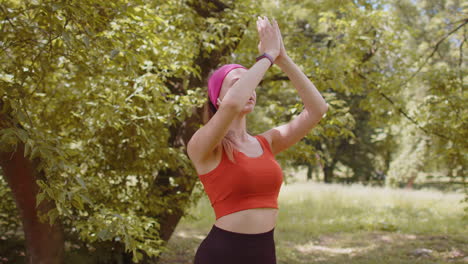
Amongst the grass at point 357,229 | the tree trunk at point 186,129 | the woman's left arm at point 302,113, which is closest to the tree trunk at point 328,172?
the grass at point 357,229

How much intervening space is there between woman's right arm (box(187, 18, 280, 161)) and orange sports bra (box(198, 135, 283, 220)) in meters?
0.11

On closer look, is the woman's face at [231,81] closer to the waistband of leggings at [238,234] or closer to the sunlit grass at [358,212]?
the waistband of leggings at [238,234]

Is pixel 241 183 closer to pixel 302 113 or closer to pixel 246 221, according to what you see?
pixel 246 221

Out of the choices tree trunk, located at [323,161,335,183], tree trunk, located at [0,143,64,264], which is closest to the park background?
tree trunk, located at [0,143,64,264]

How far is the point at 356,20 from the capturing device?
6.72m

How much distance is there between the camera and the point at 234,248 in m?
1.86

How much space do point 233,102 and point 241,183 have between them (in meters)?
0.39

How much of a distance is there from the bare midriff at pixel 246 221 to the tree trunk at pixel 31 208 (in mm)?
2065

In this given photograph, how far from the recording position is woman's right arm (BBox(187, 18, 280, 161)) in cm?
164

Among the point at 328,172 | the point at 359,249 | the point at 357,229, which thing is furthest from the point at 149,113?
the point at 328,172

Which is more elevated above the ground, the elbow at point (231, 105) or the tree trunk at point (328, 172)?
the tree trunk at point (328, 172)

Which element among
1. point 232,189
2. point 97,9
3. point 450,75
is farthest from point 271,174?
point 450,75

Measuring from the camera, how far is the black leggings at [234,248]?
6.08 feet

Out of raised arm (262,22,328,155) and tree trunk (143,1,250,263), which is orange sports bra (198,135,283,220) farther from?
tree trunk (143,1,250,263)
